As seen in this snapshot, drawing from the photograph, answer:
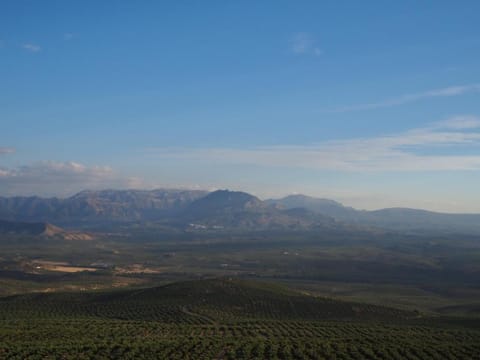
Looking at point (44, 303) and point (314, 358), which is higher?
point (314, 358)

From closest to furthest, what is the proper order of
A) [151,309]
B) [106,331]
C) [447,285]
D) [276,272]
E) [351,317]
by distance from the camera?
[106,331] < [351,317] < [151,309] < [447,285] < [276,272]

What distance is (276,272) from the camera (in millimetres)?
191625

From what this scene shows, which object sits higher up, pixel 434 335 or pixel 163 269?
pixel 434 335

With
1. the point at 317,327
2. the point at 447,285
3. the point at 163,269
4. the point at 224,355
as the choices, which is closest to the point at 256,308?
the point at 317,327

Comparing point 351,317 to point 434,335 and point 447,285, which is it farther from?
point 447,285

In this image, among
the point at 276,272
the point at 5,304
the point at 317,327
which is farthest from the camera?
the point at 276,272

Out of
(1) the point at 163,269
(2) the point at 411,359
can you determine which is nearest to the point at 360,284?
(1) the point at 163,269

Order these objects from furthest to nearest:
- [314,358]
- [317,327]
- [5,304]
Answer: [5,304]
[317,327]
[314,358]

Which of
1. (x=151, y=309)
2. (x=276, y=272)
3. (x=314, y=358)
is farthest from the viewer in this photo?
(x=276, y=272)

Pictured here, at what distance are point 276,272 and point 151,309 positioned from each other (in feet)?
381

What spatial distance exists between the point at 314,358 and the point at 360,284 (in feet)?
421

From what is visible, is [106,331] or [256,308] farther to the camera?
[256,308]

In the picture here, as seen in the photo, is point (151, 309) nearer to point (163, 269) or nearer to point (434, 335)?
point (434, 335)

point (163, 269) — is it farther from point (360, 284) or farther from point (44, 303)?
point (44, 303)
